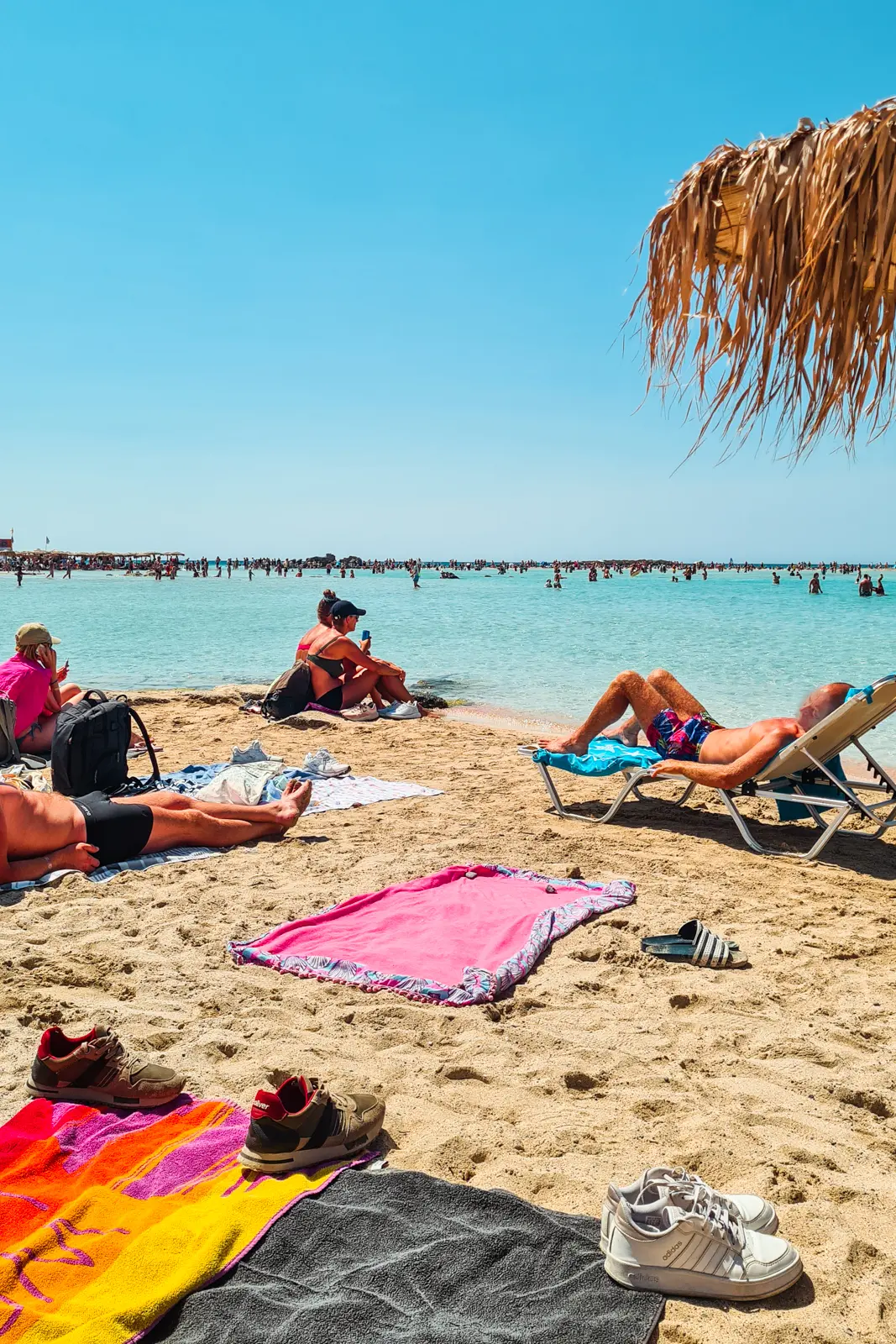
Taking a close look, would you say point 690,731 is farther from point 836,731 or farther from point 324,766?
point 324,766

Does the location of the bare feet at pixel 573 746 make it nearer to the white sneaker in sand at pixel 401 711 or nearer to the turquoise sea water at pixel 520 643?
the white sneaker in sand at pixel 401 711

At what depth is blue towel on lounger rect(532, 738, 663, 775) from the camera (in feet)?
18.3

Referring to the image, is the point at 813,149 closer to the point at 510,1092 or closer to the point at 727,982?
the point at 727,982

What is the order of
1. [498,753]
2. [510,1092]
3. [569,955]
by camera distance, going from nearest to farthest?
[510,1092] < [569,955] < [498,753]

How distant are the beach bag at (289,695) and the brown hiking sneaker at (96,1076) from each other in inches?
286

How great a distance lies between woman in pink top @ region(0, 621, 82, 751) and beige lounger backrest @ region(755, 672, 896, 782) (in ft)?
16.5

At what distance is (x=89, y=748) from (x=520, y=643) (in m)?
16.6

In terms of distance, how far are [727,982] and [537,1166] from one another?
133 centimetres

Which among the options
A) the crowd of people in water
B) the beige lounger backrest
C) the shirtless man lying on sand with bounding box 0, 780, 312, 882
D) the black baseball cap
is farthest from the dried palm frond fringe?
the crowd of people in water

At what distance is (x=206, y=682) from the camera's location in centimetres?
1408

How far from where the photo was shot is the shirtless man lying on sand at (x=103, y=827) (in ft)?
13.4

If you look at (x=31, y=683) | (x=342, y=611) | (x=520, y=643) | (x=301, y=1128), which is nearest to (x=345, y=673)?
(x=342, y=611)

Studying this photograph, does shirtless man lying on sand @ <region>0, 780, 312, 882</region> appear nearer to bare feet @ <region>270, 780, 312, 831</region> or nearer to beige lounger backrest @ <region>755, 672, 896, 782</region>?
bare feet @ <region>270, 780, 312, 831</region>

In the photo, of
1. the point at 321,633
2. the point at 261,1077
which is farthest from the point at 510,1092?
the point at 321,633
